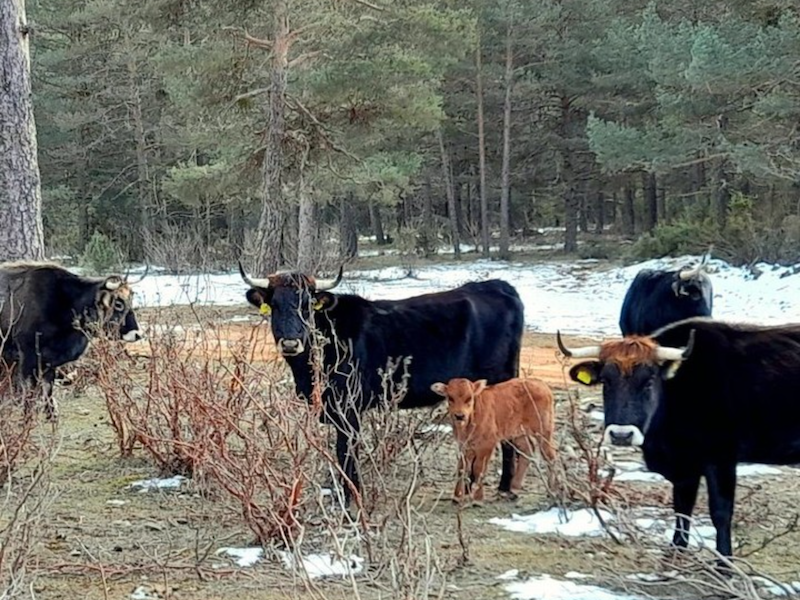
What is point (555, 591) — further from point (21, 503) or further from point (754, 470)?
point (754, 470)

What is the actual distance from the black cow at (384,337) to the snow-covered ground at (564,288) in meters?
6.85

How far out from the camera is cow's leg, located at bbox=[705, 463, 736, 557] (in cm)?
528

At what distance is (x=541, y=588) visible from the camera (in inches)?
198

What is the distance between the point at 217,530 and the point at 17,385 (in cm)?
397

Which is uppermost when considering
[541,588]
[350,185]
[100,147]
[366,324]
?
[100,147]

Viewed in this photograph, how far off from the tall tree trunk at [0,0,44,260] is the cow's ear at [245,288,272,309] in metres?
5.18

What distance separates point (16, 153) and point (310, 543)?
7447mm

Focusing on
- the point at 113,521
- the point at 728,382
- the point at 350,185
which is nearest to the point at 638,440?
the point at 728,382

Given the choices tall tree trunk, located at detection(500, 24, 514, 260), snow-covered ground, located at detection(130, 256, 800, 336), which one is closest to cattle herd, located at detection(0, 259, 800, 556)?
snow-covered ground, located at detection(130, 256, 800, 336)

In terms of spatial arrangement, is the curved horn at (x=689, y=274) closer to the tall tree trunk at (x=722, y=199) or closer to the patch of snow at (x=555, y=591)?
the patch of snow at (x=555, y=591)

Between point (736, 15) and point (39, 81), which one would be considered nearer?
point (736, 15)

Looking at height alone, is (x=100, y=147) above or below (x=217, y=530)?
above

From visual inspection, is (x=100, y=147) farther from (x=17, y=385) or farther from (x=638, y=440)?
(x=638, y=440)

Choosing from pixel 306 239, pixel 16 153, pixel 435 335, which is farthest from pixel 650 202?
pixel 435 335
